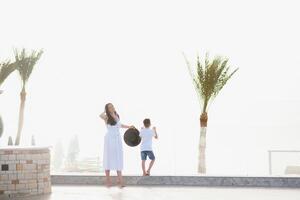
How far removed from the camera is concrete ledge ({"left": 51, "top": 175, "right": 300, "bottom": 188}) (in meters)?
11.5

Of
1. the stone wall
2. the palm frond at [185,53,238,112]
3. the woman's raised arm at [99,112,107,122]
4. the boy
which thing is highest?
the palm frond at [185,53,238,112]

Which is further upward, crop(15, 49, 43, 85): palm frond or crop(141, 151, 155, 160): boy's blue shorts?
crop(15, 49, 43, 85): palm frond

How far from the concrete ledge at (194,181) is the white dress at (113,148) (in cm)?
87

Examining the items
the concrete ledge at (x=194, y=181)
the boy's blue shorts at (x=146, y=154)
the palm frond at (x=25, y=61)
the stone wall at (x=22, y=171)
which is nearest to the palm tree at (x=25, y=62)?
the palm frond at (x=25, y=61)

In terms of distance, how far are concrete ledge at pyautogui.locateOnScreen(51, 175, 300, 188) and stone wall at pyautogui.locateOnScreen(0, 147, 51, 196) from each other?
7.15ft

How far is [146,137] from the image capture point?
481 inches

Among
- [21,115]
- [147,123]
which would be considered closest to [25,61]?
[21,115]

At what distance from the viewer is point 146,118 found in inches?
483

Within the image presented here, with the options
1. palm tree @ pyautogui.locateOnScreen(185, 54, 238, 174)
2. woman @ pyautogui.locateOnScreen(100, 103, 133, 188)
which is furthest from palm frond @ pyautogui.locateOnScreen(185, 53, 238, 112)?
woman @ pyautogui.locateOnScreen(100, 103, 133, 188)

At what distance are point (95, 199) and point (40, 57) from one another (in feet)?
22.8

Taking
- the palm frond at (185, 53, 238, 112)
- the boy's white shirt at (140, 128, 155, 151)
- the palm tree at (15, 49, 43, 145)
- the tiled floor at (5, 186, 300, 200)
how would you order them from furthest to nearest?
the palm tree at (15, 49, 43, 145) → the palm frond at (185, 53, 238, 112) → the boy's white shirt at (140, 128, 155, 151) → the tiled floor at (5, 186, 300, 200)

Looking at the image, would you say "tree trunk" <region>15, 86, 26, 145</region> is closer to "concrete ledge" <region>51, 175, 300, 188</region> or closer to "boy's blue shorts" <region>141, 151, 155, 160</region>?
"concrete ledge" <region>51, 175, 300, 188</region>

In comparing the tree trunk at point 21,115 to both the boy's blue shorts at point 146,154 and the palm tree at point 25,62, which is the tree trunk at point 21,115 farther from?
the boy's blue shorts at point 146,154

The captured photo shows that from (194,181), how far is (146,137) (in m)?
1.36
